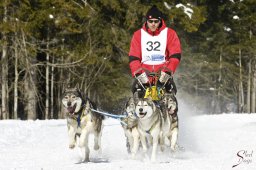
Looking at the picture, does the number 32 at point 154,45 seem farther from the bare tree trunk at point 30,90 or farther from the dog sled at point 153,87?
the bare tree trunk at point 30,90

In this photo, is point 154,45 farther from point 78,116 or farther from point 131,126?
point 78,116

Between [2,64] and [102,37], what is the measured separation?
5.48 meters

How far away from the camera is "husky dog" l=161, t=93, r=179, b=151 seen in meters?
8.31

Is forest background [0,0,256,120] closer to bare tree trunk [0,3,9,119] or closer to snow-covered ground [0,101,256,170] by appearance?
bare tree trunk [0,3,9,119]

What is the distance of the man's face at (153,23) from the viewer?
855 cm

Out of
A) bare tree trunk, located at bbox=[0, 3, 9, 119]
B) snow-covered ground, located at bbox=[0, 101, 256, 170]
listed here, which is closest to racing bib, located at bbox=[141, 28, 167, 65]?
snow-covered ground, located at bbox=[0, 101, 256, 170]

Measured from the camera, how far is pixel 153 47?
8.76 metres

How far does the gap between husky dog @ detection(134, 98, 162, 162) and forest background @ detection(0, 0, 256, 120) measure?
1435cm

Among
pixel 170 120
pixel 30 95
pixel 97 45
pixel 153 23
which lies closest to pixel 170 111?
pixel 170 120

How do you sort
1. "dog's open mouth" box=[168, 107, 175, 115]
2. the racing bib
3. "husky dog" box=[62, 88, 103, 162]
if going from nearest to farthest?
1. "husky dog" box=[62, 88, 103, 162]
2. "dog's open mouth" box=[168, 107, 175, 115]
3. the racing bib

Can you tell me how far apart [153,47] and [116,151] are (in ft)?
7.60

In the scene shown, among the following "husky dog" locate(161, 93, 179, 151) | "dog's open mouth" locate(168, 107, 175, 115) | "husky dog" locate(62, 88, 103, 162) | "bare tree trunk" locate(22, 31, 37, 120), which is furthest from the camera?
"bare tree trunk" locate(22, 31, 37, 120)

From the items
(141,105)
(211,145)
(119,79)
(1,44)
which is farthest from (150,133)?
(119,79)

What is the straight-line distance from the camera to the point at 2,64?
2491cm
